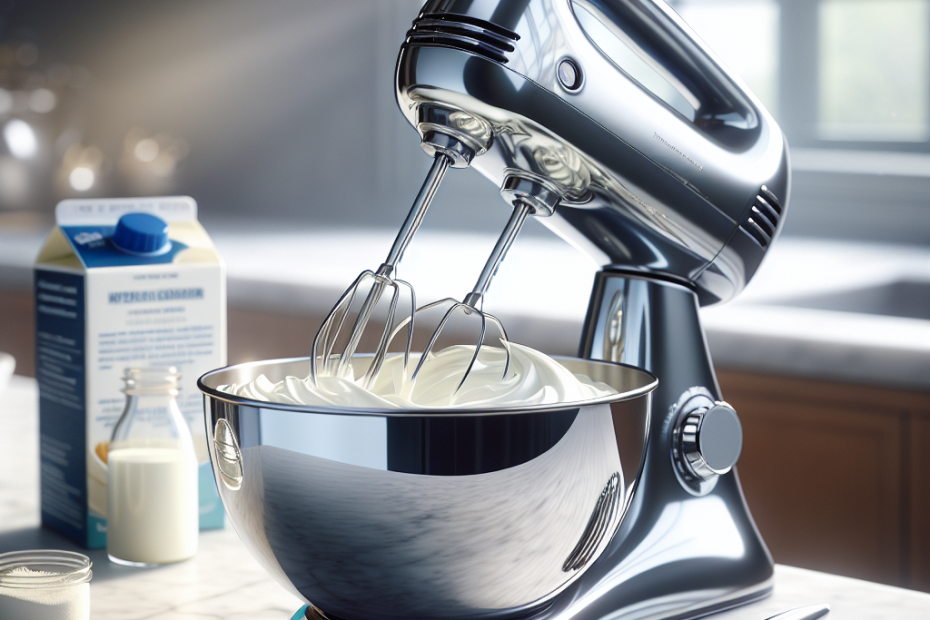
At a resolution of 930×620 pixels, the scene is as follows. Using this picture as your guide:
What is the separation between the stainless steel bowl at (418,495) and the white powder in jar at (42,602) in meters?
0.09

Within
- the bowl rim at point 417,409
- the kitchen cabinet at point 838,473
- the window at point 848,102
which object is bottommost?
the kitchen cabinet at point 838,473

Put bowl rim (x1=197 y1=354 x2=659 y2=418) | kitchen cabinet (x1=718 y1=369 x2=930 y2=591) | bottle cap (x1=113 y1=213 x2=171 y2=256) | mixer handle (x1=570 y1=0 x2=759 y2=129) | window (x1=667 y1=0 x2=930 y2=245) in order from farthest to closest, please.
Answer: window (x1=667 y1=0 x2=930 y2=245)
kitchen cabinet (x1=718 y1=369 x2=930 y2=591)
bottle cap (x1=113 y1=213 x2=171 y2=256)
mixer handle (x1=570 y1=0 x2=759 y2=129)
bowl rim (x1=197 y1=354 x2=659 y2=418)

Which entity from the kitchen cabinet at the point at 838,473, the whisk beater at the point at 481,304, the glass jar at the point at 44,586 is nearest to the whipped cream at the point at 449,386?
the whisk beater at the point at 481,304

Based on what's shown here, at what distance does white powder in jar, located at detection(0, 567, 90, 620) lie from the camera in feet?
1.40

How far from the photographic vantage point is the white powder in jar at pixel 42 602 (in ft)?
1.40

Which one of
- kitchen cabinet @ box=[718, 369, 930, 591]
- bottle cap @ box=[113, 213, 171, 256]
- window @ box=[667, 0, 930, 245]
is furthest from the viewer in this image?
window @ box=[667, 0, 930, 245]

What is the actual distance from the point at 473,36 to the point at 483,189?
5.45 ft

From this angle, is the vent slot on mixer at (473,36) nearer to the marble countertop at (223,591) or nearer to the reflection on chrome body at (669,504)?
the reflection on chrome body at (669,504)

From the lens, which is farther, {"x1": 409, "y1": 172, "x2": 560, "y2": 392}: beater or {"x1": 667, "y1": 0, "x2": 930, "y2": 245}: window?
{"x1": 667, "y1": 0, "x2": 930, "y2": 245}: window

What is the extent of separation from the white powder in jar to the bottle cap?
195 millimetres

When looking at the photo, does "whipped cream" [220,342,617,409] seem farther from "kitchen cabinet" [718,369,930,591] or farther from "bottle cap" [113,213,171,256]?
"kitchen cabinet" [718,369,930,591]

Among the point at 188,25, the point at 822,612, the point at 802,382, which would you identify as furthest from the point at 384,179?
the point at 822,612

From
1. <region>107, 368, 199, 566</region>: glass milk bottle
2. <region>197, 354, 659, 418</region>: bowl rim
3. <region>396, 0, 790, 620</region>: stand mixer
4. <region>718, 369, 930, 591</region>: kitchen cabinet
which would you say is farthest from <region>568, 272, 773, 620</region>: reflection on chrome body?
<region>718, 369, 930, 591</region>: kitchen cabinet

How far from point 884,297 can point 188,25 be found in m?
1.71
